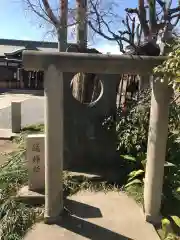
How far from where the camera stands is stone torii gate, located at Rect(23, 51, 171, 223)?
384 centimetres

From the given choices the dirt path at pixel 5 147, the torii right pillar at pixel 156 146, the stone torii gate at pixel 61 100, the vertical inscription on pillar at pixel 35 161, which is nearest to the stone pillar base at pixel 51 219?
the stone torii gate at pixel 61 100

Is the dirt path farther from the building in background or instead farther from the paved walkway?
the building in background

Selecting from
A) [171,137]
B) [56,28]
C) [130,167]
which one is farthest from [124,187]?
[56,28]

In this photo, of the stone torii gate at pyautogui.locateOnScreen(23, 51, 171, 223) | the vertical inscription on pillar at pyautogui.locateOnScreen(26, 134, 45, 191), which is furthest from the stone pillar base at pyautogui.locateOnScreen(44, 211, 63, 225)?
the vertical inscription on pillar at pyautogui.locateOnScreen(26, 134, 45, 191)

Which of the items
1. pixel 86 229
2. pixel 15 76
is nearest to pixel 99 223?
pixel 86 229

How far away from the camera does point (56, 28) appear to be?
10227 millimetres

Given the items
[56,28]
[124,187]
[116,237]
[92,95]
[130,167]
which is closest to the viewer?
[116,237]

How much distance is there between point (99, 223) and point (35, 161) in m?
1.47

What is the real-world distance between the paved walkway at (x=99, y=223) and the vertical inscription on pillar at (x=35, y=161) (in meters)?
0.61

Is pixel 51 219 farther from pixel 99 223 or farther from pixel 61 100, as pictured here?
pixel 61 100

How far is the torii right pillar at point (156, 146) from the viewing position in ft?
12.9

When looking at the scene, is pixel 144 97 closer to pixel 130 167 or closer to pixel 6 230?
pixel 130 167

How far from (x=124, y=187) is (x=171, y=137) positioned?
1.32m

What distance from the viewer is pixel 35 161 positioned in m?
4.85
